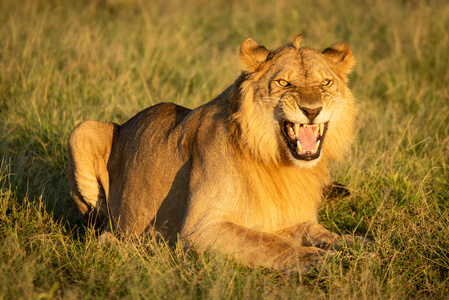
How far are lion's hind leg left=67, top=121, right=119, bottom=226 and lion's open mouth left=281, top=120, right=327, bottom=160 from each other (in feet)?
5.40

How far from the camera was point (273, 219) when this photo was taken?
4.05 metres

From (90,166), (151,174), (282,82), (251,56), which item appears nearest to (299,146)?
(282,82)

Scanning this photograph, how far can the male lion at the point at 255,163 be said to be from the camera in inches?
147

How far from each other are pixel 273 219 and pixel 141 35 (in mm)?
5364

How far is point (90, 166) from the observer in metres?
4.73

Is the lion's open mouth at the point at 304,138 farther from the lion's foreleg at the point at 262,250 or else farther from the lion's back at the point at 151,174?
the lion's back at the point at 151,174

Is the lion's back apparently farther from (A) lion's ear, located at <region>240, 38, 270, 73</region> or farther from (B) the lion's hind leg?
(A) lion's ear, located at <region>240, 38, 270, 73</region>

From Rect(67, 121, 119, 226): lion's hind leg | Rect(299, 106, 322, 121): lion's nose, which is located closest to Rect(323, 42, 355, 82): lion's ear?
Rect(299, 106, 322, 121): lion's nose

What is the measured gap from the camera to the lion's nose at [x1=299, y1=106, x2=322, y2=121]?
366 cm

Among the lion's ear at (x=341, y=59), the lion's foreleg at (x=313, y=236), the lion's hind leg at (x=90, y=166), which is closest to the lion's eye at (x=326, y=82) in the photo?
the lion's ear at (x=341, y=59)

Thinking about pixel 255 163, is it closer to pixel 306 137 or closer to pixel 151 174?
pixel 306 137

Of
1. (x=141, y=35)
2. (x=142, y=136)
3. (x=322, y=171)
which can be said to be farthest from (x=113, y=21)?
(x=322, y=171)

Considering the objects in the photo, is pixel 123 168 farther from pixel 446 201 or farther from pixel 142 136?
pixel 446 201

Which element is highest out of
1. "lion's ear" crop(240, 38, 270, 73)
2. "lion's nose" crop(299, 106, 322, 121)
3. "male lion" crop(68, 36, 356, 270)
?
"lion's ear" crop(240, 38, 270, 73)
